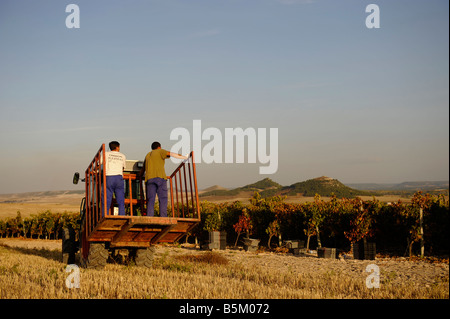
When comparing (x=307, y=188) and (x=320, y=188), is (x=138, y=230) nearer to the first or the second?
(x=320, y=188)

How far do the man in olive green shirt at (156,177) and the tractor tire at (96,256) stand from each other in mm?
1679

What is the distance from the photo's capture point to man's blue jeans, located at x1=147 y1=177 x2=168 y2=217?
10.1 meters

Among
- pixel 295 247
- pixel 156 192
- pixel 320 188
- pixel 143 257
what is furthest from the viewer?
pixel 320 188

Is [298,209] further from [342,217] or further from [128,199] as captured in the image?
[128,199]

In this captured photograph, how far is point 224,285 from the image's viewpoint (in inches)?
329

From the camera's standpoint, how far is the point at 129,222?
941 cm

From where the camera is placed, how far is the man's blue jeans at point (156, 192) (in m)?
10.1

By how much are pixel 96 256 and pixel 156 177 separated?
8.34 feet

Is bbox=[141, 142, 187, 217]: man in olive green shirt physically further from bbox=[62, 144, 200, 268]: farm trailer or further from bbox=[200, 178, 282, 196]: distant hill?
bbox=[200, 178, 282, 196]: distant hill

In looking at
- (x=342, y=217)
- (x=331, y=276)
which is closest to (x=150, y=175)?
(x=331, y=276)

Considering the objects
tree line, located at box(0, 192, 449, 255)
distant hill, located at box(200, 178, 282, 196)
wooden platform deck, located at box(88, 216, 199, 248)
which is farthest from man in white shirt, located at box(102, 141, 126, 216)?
distant hill, located at box(200, 178, 282, 196)

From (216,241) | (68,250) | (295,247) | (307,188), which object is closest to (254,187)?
(307,188)

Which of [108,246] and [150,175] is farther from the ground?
[150,175]

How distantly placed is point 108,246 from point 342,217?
34.3 ft
